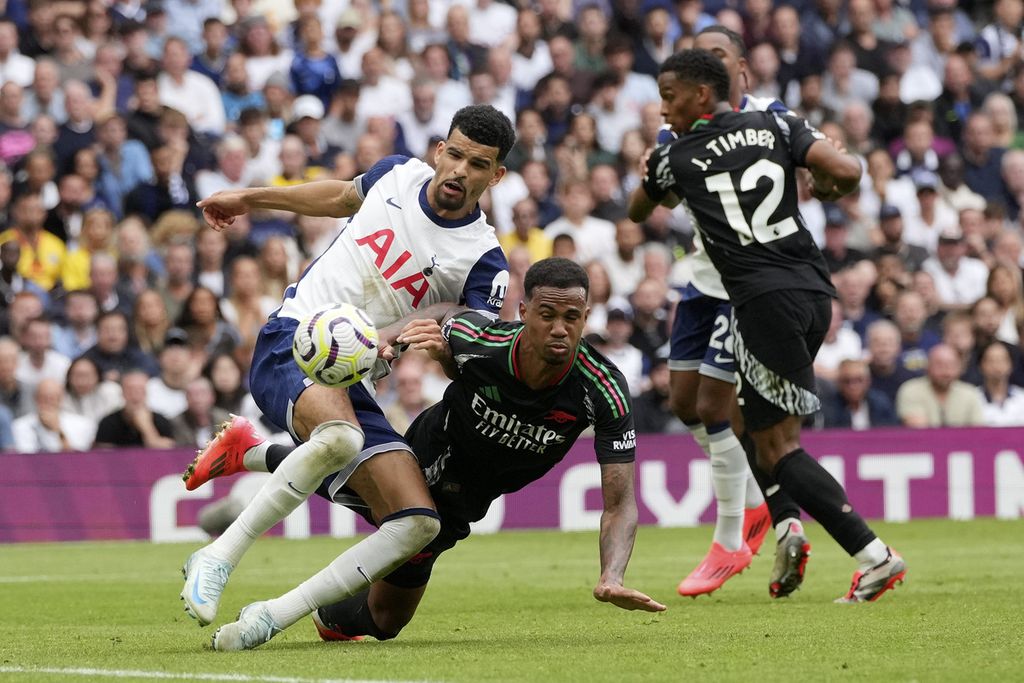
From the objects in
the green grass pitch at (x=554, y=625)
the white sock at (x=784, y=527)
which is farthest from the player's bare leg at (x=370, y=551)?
the white sock at (x=784, y=527)

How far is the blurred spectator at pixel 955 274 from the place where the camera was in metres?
17.6

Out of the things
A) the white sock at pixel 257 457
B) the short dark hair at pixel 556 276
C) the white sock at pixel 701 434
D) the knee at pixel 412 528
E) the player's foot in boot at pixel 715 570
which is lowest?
the player's foot in boot at pixel 715 570

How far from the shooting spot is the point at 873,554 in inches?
326

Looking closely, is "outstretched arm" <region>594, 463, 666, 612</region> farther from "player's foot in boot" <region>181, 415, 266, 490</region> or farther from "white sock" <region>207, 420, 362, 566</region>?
"player's foot in boot" <region>181, 415, 266, 490</region>

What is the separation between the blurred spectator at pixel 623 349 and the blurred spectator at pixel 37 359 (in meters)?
5.05

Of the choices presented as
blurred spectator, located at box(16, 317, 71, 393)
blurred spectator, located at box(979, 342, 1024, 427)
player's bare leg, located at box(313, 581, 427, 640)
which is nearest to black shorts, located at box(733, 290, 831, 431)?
player's bare leg, located at box(313, 581, 427, 640)

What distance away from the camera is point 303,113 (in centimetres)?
1795

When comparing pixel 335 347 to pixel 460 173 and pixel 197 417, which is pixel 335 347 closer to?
pixel 460 173

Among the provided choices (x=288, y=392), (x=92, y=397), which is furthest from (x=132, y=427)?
(x=288, y=392)

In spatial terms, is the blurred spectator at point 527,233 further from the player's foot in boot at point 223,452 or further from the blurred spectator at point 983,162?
the player's foot in boot at point 223,452

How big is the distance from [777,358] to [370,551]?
276 centimetres

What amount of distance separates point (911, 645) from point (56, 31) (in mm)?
13590

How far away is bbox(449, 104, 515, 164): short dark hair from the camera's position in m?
7.30

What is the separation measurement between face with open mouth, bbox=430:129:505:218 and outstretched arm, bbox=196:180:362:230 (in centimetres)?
45
